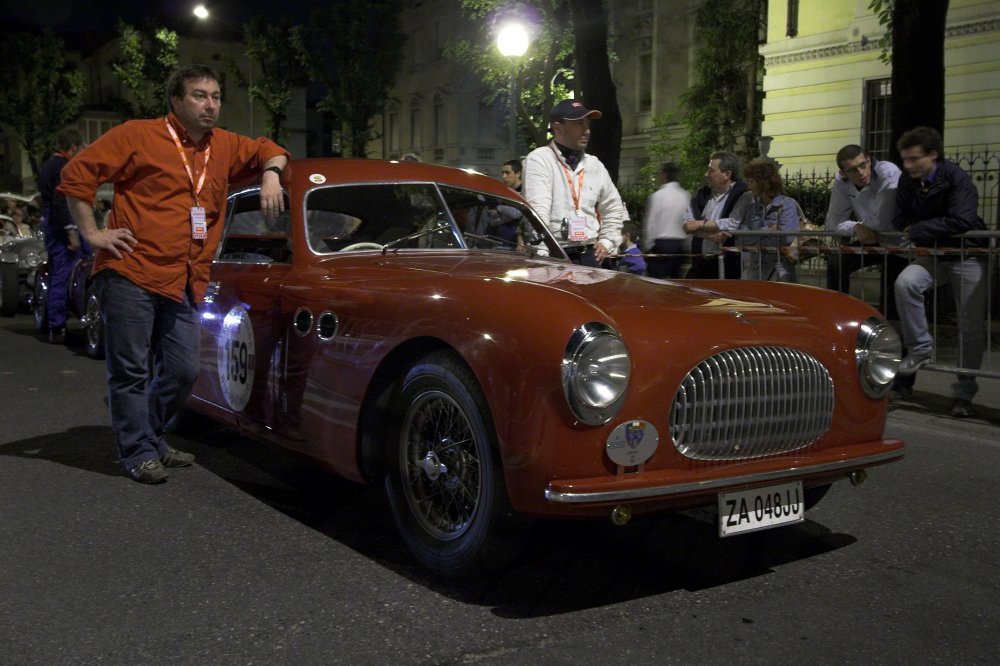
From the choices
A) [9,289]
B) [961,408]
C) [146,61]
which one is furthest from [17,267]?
[146,61]

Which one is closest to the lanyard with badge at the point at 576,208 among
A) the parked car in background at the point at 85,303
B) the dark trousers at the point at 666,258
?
the dark trousers at the point at 666,258

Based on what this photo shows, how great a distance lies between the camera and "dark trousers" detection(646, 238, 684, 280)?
1088 cm

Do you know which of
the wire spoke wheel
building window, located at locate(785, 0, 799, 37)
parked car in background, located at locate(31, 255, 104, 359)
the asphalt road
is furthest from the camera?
building window, located at locate(785, 0, 799, 37)

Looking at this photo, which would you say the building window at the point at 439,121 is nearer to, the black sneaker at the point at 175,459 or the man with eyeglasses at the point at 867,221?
the man with eyeglasses at the point at 867,221

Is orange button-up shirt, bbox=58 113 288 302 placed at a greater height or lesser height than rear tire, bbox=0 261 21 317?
greater

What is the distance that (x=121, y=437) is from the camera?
5273mm

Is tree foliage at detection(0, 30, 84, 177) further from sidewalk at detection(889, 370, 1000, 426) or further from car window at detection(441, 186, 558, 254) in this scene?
car window at detection(441, 186, 558, 254)

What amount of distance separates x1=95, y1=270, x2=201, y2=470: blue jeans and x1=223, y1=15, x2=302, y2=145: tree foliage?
50.7 metres

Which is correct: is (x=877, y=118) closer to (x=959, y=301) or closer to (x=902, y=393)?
(x=902, y=393)

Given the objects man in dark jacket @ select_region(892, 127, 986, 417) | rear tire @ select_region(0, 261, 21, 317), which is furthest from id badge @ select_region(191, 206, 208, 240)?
rear tire @ select_region(0, 261, 21, 317)

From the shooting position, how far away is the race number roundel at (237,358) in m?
5.02

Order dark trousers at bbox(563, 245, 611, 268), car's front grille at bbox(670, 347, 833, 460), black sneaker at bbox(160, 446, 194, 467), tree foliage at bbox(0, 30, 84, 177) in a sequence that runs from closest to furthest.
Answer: car's front grille at bbox(670, 347, 833, 460)
black sneaker at bbox(160, 446, 194, 467)
dark trousers at bbox(563, 245, 611, 268)
tree foliage at bbox(0, 30, 84, 177)

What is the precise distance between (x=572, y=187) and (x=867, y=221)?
3080mm

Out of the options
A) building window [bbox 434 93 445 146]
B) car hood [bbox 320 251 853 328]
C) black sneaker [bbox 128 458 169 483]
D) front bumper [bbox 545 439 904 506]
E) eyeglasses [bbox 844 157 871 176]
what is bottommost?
black sneaker [bbox 128 458 169 483]
